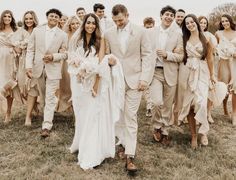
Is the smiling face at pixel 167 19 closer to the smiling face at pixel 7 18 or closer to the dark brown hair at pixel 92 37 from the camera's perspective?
the dark brown hair at pixel 92 37

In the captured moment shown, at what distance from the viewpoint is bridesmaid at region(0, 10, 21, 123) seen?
961 centimetres

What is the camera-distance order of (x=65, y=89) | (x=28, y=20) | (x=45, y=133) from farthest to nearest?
(x=65, y=89), (x=28, y=20), (x=45, y=133)

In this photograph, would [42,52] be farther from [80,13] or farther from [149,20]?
[149,20]

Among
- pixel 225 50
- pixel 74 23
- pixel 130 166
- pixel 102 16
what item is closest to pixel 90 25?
pixel 130 166

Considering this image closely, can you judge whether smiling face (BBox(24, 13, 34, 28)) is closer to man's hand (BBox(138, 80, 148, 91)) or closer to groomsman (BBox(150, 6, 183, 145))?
groomsman (BBox(150, 6, 183, 145))

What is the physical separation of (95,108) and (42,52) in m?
2.33

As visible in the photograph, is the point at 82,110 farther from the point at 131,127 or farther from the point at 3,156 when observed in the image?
the point at 3,156

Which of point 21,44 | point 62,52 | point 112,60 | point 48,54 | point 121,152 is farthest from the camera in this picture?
point 21,44

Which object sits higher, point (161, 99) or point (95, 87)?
point (95, 87)

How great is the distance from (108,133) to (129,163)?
67 cm

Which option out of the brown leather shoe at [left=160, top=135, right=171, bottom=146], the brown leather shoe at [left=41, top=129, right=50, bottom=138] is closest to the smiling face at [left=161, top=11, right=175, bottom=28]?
the brown leather shoe at [left=160, top=135, right=171, bottom=146]

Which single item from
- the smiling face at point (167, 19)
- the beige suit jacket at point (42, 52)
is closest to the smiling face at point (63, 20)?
the beige suit jacket at point (42, 52)

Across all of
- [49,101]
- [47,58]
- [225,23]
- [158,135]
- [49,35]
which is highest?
[225,23]

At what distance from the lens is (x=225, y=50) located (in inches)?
396
